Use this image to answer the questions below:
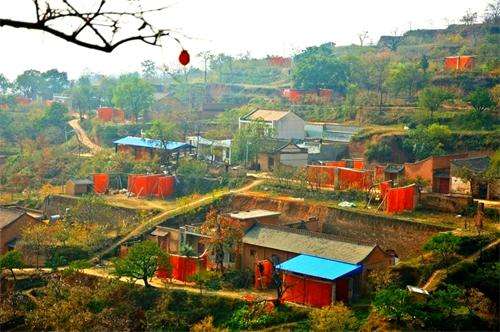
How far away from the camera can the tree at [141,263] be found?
16453 mm

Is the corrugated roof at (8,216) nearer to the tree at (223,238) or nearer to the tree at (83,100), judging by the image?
the tree at (223,238)

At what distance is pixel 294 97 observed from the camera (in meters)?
35.3

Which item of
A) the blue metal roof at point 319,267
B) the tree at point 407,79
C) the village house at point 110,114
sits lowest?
the blue metal roof at point 319,267

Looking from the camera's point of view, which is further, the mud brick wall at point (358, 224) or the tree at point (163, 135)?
the tree at point (163, 135)

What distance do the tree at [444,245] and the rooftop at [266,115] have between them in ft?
47.7

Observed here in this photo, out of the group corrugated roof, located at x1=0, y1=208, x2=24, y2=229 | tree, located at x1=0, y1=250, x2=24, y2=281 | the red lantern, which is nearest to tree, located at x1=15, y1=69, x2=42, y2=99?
corrugated roof, located at x1=0, y1=208, x2=24, y2=229

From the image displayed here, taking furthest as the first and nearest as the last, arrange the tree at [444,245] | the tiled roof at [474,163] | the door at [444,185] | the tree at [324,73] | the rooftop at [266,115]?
the tree at [324,73], the rooftop at [266,115], the door at [444,185], the tiled roof at [474,163], the tree at [444,245]

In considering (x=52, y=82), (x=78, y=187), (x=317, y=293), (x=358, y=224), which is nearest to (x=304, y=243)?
(x=317, y=293)

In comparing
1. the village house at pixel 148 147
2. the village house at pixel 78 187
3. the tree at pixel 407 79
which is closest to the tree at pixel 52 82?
the village house at pixel 148 147

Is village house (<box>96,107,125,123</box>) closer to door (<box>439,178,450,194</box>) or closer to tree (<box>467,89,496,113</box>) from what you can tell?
tree (<box>467,89,496,113</box>)

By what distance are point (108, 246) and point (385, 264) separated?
8.67 metres

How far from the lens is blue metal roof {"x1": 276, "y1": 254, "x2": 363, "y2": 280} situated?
1523cm

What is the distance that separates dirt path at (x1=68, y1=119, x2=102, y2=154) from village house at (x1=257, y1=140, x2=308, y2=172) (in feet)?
31.6

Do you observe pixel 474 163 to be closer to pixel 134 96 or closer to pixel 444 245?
pixel 444 245
